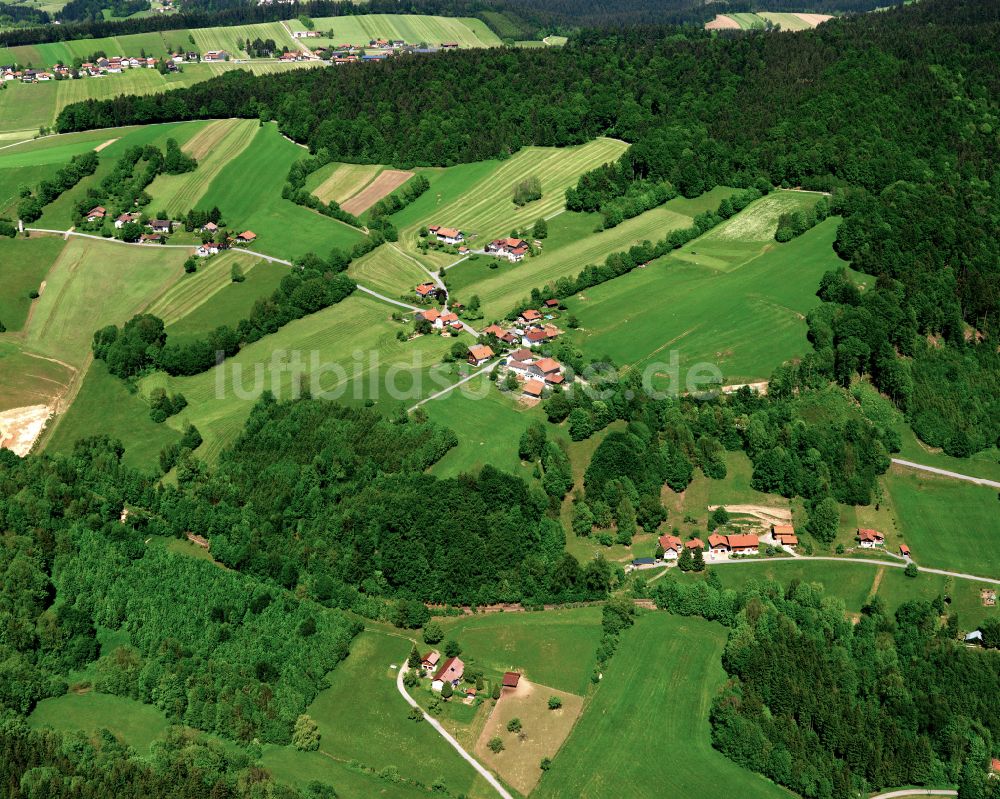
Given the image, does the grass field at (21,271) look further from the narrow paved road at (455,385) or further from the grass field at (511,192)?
the narrow paved road at (455,385)

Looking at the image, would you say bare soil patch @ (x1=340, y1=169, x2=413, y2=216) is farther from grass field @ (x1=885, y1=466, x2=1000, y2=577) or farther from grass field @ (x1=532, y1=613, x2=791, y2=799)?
grass field @ (x1=532, y1=613, x2=791, y2=799)

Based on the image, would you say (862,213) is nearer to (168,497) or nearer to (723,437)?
(723,437)

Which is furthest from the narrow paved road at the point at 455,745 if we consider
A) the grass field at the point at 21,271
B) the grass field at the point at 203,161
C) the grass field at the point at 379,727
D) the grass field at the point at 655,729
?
the grass field at the point at 203,161

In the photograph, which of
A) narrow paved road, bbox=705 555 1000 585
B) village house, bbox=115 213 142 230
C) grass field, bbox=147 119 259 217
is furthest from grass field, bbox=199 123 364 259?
narrow paved road, bbox=705 555 1000 585

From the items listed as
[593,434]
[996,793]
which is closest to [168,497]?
[593,434]

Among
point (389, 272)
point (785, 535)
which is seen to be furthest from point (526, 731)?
point (389, 272)

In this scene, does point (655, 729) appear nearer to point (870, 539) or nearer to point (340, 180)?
point (870, 539)
